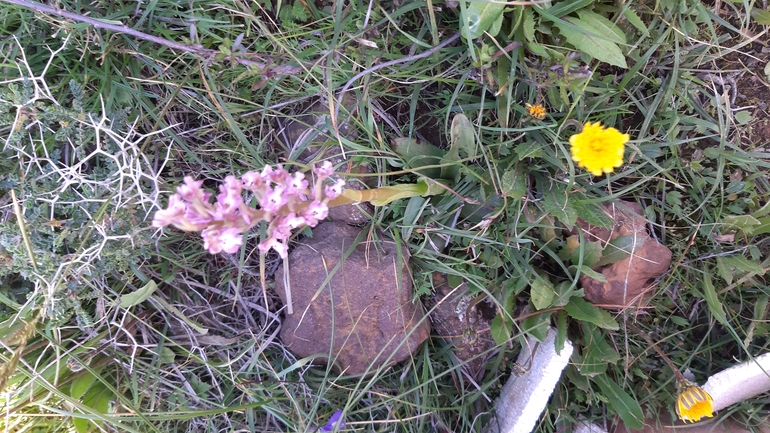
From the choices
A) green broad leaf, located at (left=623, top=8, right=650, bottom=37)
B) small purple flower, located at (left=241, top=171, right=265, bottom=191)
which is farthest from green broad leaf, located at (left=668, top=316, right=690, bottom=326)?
small purple flower, located at (left=241, top=171, right=265, bottom=191)

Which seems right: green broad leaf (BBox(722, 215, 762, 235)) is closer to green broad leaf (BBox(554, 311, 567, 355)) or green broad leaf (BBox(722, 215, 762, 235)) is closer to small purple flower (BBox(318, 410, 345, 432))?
green broad leaf (BBox(554, 311, 567, 355))

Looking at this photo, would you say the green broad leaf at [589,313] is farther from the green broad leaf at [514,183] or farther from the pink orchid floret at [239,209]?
the pink orchid floret at [239,209]

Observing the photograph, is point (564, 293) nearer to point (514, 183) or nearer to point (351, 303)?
point (514, 183)

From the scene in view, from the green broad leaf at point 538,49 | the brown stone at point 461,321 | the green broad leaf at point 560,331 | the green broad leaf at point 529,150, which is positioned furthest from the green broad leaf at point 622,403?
the green broad leaf at point 538,49

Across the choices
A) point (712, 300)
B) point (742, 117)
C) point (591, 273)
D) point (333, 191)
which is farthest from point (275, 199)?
point (742, 117)

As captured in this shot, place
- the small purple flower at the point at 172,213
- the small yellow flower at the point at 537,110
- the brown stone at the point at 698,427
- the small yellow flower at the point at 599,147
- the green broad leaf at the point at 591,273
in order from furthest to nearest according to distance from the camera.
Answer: the brown stone at the point at 698,427, the green broad leaf at the point at 591,273, the small yellow flower at the point at 537,110, the small yellow flower at the point at 599,147, the small purple flower at the point at 172,213
